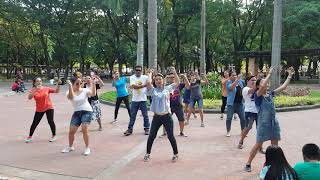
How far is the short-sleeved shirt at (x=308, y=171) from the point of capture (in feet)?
14.7

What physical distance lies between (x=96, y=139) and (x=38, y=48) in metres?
39.5

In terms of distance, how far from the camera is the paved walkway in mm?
7293

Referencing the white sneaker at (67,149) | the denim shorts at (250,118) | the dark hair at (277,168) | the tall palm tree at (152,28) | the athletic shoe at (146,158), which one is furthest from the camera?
the tall palm tree at (152,28)

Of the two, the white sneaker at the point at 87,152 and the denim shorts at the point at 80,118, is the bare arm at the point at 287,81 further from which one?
the white sneaker at the point at 87,152

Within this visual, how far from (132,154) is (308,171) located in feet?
15.7

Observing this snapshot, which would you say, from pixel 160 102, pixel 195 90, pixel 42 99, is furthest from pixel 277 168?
pixel 195 90

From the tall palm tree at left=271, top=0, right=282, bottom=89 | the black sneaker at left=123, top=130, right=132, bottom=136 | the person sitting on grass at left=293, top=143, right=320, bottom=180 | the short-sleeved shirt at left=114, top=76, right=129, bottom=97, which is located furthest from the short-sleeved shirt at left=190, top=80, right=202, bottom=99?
the tall palm tree at left=271, top=0, right=282, bottom=89

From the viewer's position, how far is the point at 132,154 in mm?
8773

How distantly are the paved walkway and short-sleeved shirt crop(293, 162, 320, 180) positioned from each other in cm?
253

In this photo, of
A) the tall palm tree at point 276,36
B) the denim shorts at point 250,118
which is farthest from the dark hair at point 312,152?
the tall palm tree at point 276,36

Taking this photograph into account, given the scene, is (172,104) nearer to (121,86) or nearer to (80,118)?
(121,86)

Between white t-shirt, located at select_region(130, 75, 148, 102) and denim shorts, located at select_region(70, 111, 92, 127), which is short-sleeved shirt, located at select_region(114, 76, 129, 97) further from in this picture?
denim shorts, located at select_region(70, 111, 92, 127)

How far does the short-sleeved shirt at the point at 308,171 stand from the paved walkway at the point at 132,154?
8.31ft

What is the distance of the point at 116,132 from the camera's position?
1152 centimetres
